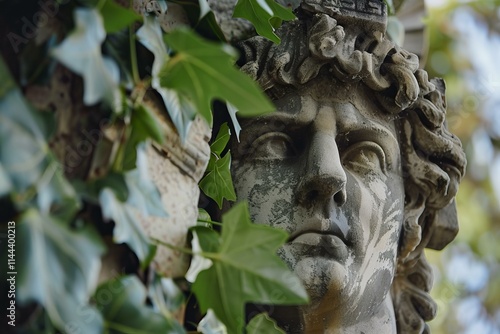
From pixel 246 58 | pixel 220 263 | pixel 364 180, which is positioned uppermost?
pixel 220 263

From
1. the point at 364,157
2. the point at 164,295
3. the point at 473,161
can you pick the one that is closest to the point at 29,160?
the point at 164,295

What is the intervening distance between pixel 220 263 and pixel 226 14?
85 cm

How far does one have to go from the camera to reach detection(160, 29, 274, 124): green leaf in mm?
1276

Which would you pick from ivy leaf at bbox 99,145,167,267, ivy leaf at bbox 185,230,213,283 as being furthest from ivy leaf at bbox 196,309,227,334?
ivy leaf at bbox 99,145,167,267

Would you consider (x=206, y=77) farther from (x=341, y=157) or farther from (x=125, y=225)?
(x=341, y=157)

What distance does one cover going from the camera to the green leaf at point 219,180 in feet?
6.03

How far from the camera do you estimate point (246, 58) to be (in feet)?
6.79

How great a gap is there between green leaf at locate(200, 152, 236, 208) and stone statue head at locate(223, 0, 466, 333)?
137mm

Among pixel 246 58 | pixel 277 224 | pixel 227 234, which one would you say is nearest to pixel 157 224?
pixel 227 234

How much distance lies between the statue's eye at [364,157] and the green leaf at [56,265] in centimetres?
95

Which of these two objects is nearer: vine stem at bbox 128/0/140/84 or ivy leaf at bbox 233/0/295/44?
vine stem at bbox 128/0/140/84

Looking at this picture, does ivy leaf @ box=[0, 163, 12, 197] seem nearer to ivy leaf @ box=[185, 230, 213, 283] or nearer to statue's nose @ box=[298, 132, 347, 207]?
ivy leaf @ box=[185, 230, 213, 283]

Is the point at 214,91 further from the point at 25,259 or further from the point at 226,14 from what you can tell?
the point at 226,14

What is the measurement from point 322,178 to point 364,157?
0.68 feet
